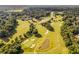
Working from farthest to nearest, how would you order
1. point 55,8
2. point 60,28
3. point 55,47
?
point 55,8 < point 60,28 < point 55,47

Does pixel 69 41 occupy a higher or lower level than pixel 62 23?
lower

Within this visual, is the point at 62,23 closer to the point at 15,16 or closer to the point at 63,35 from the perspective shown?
the point at 63,35

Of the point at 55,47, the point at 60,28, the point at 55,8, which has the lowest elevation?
the point at 55,47

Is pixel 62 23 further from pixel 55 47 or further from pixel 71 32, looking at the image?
pixel 55 47

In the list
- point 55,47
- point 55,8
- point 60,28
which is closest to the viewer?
point 55,47

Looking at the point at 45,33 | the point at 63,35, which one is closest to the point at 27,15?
the point at 45,33
